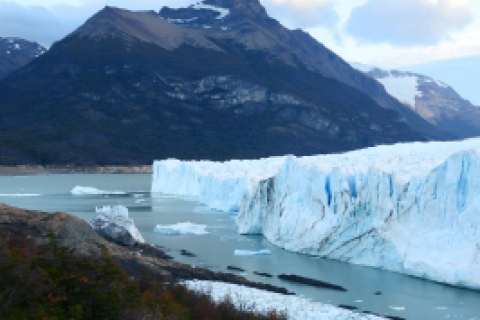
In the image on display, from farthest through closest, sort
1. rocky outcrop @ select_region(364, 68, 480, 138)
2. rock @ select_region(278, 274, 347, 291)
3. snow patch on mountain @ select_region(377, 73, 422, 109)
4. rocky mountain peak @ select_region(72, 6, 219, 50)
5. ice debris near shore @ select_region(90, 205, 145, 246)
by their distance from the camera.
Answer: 1. snow patch on mountain @ select_region(377, 73, 422, 109)
2. rocky outcrop @ select_region(364, 68, 480, 138)
3. rocky mountain peak @ select_region(72, 6, 219, 50)
4. ice debris near shore @ select_region(90, 205, 145, 246)
5. rock @ select_region(278, 274, 347, 291)

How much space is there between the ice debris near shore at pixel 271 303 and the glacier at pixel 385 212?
435 cm

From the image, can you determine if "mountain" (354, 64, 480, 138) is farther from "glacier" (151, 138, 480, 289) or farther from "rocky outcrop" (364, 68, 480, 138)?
"glacier" (151, 138, 480, 289)

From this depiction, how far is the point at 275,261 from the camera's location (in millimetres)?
18422

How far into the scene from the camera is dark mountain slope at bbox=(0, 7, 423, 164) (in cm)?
8488

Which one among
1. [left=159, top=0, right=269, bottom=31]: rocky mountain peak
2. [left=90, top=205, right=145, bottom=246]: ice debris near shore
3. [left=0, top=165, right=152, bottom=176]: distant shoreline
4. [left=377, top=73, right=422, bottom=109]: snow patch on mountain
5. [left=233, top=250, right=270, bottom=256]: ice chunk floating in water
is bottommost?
[left=233, top=250, right=270, bottom=256]: ice chunk floating in water

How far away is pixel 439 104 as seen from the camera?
179 metres

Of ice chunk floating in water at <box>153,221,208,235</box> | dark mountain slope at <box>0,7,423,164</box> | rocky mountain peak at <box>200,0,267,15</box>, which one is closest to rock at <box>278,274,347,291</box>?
ice chunk floating in water at <box>153,221,208,235</box>

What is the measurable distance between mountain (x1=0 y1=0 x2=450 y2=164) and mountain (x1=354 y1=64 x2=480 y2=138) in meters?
39.0

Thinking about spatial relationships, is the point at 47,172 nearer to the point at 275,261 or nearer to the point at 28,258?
the point at 275,261

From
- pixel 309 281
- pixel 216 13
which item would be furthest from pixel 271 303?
pixel 216 13

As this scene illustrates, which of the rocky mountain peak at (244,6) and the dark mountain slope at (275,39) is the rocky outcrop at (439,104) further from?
the rocky mountain peak at (244,6)

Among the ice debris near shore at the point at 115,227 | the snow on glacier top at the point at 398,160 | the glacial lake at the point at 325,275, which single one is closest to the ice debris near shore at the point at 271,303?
the glacial lake at the point at 325,275

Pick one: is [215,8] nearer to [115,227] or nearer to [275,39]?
[275,39]

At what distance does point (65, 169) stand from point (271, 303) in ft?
222
